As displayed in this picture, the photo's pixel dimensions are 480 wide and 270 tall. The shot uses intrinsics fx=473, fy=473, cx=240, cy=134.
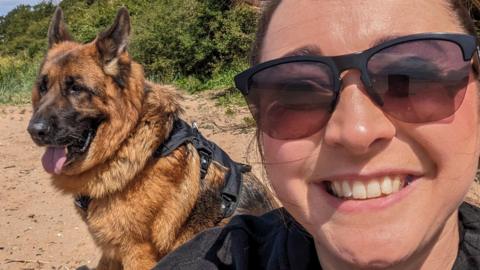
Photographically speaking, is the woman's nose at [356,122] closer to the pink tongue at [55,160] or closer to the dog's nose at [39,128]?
the dog's nose at [39,128]

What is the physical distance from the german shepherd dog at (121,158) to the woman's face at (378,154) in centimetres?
248

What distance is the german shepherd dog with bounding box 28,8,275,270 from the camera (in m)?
3.47

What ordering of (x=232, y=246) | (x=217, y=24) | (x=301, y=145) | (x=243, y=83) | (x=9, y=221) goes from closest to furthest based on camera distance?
(x=301, y=145)
(x=243, y=83)
(x=232, y=246)
(x=9, y=221)
(x=217, y=24)

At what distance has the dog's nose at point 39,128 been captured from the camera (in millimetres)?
3447

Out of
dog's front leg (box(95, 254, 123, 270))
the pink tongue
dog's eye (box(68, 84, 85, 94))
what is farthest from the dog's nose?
dog's front leg (box(95, 254, 123, 270))

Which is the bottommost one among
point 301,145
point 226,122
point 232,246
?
point 226,122

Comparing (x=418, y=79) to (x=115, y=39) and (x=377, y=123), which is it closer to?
(x=377, y=123)

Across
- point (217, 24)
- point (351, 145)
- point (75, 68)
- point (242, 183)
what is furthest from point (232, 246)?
point (217, 24)

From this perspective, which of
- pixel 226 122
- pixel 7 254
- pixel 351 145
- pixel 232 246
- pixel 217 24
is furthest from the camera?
pixel 217 24

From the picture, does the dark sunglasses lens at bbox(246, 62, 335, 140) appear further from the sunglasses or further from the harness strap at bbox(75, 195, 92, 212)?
the harness strap at bbox(75, 195, 92, 212)

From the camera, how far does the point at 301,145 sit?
1.17m

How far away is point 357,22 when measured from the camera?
1.10 meters

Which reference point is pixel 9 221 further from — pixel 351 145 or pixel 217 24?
pixel 217 24

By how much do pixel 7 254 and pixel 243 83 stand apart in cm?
442
